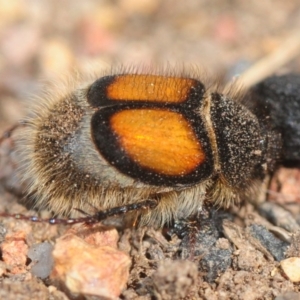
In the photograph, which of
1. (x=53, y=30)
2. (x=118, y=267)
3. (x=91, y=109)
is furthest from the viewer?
(x=53, y=30)

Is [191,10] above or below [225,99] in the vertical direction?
below

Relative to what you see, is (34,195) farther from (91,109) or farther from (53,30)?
(53,30)

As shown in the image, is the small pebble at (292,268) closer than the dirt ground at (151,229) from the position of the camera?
No

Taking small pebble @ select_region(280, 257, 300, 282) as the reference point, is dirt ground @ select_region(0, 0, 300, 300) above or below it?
below

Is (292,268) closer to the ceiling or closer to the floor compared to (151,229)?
closer to the ceiling

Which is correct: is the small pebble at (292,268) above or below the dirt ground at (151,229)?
above

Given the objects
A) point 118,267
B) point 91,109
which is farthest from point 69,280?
point 91,109

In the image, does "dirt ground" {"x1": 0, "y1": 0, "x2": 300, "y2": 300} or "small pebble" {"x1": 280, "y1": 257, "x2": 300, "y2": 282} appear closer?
"dirt ground" {"x1": 0, "y1": 0, "x2": 300, "y2": 300}

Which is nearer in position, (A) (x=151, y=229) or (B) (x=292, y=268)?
(B) (x=292, y=268)
